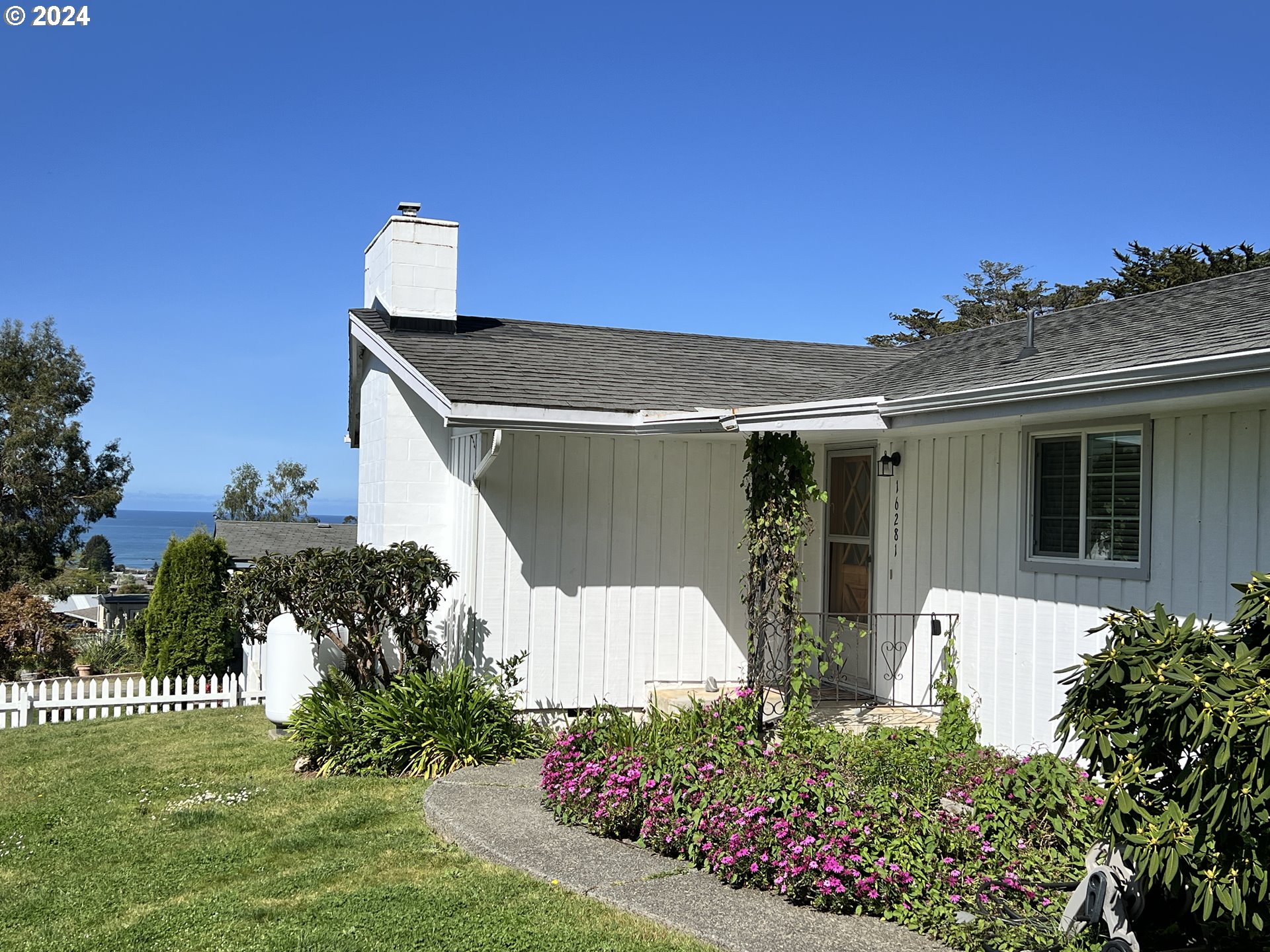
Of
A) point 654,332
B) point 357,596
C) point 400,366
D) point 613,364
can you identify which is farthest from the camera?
point 654,332

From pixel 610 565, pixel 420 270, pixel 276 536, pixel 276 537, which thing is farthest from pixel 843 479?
pixel 276 536

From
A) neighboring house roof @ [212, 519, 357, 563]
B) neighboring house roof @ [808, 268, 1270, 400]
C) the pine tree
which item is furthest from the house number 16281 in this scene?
the pine tree

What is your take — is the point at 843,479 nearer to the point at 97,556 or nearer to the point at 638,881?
the point at 638,881

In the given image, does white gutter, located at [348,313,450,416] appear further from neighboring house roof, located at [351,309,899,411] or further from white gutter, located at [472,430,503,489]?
white gutter, located at [472,430,503,489]

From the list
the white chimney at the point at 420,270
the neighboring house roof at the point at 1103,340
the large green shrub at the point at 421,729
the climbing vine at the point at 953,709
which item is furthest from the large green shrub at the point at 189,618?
the climbing vine at the point at 953,709

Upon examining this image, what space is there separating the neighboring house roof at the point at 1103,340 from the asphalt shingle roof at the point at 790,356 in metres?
0.02

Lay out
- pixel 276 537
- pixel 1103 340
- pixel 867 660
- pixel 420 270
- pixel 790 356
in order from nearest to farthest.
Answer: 1. pixel 1103 340
2. pixel 867 660
3. pixel 420 270
4. pixel 790 356
5. pixel 276 537

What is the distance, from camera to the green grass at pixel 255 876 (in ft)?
15.1

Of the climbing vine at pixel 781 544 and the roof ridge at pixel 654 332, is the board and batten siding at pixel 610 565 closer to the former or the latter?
the climbing vine at pixel 781 544

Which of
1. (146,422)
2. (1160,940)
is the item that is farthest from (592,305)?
(146,422)

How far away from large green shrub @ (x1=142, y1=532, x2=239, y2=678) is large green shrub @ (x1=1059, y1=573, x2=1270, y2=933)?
625 inches

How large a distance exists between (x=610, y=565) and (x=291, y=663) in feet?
10.2

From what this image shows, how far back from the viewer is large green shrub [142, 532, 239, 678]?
17016 mm

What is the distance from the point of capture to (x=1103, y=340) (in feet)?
22.9
